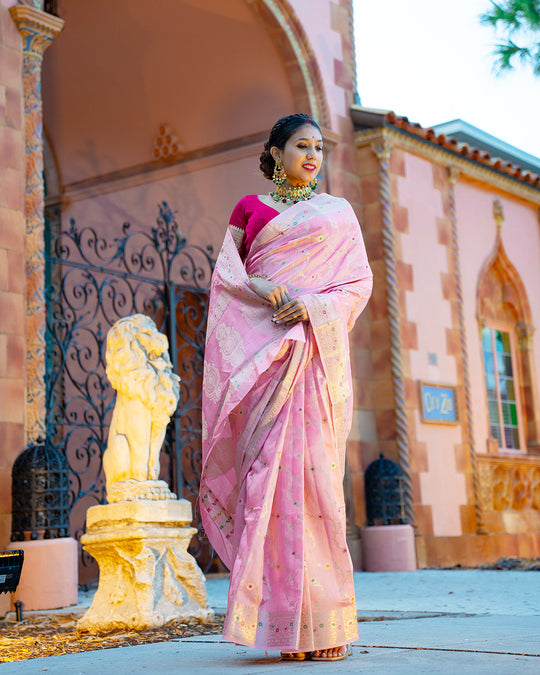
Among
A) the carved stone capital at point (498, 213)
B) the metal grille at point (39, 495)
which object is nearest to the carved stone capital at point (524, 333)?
the carved stone capital at point (498, 213)

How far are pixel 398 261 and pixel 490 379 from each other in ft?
7.61

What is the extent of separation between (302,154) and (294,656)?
167cm

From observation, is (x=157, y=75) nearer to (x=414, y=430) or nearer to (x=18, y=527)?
(x=414, y=430)

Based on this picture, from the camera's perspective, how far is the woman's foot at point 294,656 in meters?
2.95

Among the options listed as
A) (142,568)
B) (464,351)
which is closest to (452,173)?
(464,351)

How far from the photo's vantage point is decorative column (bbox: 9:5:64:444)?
21.2 ft

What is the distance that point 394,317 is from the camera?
381 inches

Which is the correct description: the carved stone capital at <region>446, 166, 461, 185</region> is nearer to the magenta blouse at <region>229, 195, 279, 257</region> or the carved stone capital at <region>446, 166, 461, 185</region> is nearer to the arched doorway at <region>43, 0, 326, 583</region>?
the arched doorway at <region>43, 0, 326, 583</region>

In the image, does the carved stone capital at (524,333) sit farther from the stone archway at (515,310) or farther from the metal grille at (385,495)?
the metal grille at (385,495)

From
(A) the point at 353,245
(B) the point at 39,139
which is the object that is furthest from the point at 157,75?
(A) the point at 353,245

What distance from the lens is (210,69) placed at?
10.4 metres

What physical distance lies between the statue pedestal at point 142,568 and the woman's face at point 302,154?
201 cm

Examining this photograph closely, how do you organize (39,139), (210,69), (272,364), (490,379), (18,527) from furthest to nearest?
(490,379)
(210,69)
(39,139)
(18,527)
(272,364)

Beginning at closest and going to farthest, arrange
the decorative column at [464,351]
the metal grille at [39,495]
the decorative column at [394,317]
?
the metal grille at [39,495], the decorative column at [394,317], the decorative column at [464,351]
